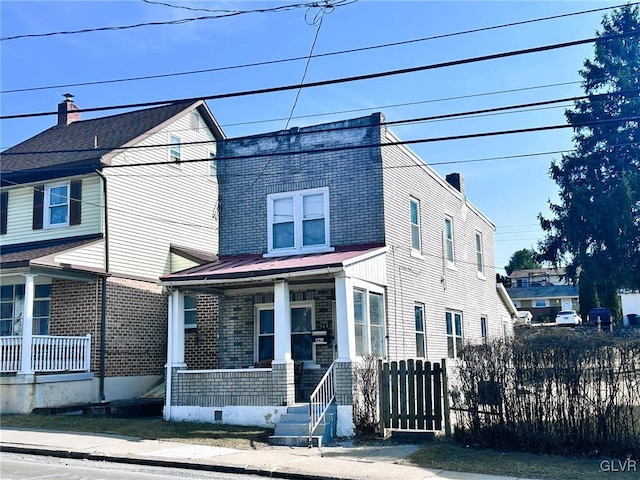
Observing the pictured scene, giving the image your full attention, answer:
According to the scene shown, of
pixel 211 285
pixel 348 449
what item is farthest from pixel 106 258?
pixel 348 449

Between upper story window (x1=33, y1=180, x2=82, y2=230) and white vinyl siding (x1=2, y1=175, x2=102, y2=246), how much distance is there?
0.53 feet

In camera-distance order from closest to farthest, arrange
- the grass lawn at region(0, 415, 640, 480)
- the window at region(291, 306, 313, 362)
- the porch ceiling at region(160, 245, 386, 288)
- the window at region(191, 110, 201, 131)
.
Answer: the grass lawn at region(0, 415, 640, 480) < the porch ceiling at region(160, 245, 386, 288) < the window at region(291, 306, 313, 362) < the window at region(191, 110, 201, 131)

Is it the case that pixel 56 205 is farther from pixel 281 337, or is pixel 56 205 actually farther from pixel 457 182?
pixel 457 182

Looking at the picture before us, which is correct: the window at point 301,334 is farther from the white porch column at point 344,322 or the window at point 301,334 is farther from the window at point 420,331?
the window at point 420,331

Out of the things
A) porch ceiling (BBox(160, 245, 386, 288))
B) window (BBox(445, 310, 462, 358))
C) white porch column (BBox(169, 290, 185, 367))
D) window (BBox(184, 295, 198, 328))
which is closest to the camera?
porch ceiling (BBox(160, 245, 386, 288))

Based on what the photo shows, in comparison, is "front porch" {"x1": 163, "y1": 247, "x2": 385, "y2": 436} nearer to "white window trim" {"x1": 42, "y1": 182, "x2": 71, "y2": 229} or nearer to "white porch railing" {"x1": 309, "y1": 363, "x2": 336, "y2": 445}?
"white porch railing" {"x1": 309, "y1": 363, "x2": 336, "y2": 445}

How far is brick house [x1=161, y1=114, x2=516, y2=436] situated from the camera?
546 inches

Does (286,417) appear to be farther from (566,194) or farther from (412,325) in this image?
(566,194)

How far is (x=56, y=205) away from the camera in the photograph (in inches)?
813

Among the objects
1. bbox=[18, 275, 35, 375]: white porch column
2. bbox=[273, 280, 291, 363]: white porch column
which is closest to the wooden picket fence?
bbox=[273, 280, 291, 363]: white porch column

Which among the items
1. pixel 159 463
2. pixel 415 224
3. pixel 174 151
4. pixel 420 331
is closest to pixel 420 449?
pixel 159 463

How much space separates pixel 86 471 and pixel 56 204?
1255cm

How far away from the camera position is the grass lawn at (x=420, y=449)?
966 cm

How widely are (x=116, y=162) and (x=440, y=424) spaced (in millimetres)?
13132
